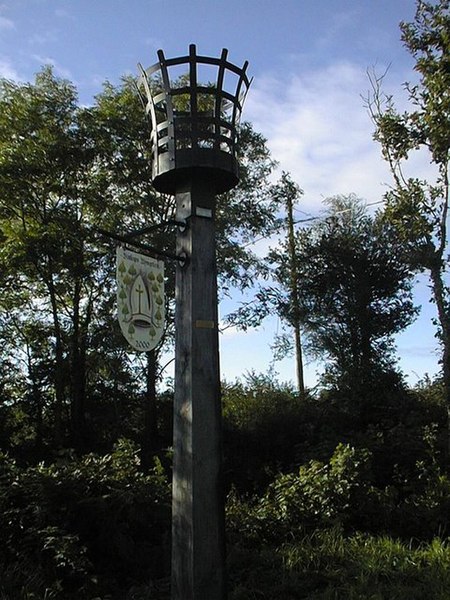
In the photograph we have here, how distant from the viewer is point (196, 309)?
3.85m

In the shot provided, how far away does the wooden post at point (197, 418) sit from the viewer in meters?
3.60

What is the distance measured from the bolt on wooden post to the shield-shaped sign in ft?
0.54

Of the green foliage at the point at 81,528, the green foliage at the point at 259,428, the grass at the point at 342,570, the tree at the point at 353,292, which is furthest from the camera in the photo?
the tree at the point at 353,292

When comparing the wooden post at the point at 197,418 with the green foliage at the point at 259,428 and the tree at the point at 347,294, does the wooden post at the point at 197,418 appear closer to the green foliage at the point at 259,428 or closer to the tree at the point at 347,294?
the green foliage at the point at 259,428

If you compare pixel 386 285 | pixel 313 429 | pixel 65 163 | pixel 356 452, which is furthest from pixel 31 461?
pixel 386 285

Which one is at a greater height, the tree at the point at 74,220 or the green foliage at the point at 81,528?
the tree at the point at 74,220

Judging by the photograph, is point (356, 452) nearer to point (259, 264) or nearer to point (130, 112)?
point (259, 264)

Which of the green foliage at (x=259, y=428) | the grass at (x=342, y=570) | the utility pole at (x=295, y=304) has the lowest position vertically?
the grass at (x=342, y=570)

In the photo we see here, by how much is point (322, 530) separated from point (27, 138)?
9.88 m

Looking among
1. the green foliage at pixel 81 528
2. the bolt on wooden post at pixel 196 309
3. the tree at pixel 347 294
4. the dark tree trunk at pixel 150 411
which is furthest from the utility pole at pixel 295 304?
the bolt on wooden post at pixel 196 309

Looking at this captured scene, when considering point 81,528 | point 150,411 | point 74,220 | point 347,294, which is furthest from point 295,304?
point 81,528

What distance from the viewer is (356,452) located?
22.4 feet

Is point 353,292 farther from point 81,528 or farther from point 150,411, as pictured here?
point 81,528

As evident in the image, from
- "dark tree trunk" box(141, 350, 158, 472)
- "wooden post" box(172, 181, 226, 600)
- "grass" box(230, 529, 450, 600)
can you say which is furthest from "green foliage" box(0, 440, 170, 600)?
"dark tree trunk" box(141, 350, 158, 472)
